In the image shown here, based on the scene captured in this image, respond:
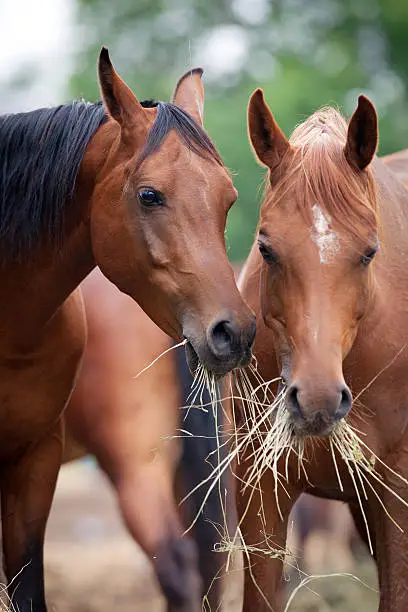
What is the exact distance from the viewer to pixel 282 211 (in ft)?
A: 11.0

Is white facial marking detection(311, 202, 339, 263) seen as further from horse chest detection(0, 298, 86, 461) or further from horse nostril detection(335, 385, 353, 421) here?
horse chest detection(0, 298, 86, 461)

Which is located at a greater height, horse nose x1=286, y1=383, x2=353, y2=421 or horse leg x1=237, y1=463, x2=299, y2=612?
horse nose x1=286, y1=383, x2=353, y2=421

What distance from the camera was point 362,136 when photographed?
3.38m

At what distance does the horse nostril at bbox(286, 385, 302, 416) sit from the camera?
307cm

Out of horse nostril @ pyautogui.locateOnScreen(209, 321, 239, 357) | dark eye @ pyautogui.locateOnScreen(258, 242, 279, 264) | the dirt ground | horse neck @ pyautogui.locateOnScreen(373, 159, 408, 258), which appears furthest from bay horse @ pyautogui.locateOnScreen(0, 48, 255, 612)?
the dirt ground

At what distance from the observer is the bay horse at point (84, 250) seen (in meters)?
3.33

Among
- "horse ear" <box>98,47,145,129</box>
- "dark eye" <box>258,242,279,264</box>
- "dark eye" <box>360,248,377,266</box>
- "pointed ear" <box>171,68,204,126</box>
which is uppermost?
"horse ear" <box>98,47,145,129</box>

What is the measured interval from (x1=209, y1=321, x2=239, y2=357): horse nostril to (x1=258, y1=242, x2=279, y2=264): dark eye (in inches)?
10.3

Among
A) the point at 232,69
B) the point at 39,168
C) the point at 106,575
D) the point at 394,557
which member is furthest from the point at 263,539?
the point at 232,69

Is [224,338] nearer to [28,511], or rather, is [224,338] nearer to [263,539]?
[263,539]

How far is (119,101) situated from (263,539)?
1.50 meters

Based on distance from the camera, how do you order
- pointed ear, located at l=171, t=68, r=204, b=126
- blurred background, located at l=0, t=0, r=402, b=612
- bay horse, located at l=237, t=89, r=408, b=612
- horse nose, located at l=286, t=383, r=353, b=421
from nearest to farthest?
horse nose, located at l=286, t=383, r=353, b=421 < bay horse, located at l=237, t=89, r=408, b=612 < pointed ear, located at l=171, t=68, r=204, b=126 < blurred background, located at l=0, t=0, r=402, b=612

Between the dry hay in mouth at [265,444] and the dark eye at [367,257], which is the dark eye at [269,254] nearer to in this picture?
the dark eye at [367,257]

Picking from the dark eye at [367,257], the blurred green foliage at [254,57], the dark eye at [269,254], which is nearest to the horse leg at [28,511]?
the dark eye at [269,254]
